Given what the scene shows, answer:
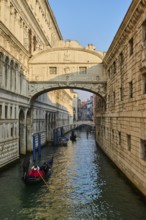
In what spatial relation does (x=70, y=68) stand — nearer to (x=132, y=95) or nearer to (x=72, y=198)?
(x=132, y=95)

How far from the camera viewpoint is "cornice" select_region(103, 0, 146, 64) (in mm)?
11828

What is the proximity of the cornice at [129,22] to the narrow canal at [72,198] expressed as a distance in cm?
828

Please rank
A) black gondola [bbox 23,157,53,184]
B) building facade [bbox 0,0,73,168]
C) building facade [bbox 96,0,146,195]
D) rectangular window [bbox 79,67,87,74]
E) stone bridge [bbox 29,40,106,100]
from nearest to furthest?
building facade [bbox 96,0,146,195] → black gondola [bbox 23,157,53,184] → building facade [bbox 0,0,73,168] → stone bridge [bbox 29,40,106,100] → rectangular window [bbox 79,67,87,74]

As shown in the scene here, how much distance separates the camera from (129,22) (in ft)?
44.8

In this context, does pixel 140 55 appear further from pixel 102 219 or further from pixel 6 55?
pixel 6 55

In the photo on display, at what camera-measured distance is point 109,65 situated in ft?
72.7

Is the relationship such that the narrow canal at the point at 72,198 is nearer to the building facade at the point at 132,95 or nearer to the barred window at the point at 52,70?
the building facade at the point at 132,95

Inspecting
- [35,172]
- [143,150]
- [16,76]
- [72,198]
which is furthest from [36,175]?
[16,76]

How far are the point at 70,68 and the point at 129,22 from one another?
437 inches

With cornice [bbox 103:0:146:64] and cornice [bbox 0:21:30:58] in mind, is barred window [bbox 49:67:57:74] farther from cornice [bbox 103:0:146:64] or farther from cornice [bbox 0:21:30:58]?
cornice [bbox 103:0:146:64]

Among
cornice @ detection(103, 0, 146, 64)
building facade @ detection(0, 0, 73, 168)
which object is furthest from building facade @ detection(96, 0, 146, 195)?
building facade @ detection(0, 0, 73, 168)

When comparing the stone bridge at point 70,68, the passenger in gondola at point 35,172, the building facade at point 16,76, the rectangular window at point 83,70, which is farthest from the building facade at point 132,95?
the building facade at point 16,76

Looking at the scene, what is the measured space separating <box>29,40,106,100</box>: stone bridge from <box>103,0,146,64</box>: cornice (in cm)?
516

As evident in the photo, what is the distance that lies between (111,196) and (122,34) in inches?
360
